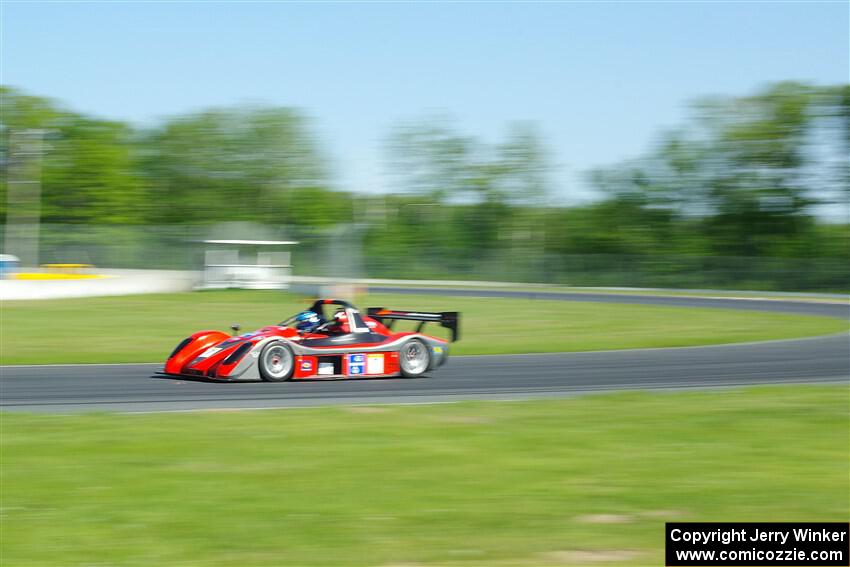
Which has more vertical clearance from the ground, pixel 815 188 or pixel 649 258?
pixel 815 188

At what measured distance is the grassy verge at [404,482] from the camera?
19.6 ft

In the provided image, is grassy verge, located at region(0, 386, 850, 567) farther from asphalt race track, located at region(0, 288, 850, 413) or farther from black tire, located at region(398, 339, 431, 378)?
black tire, located at region(398, 339, 431, 378)

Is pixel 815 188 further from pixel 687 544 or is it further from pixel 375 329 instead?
pixel 687 544

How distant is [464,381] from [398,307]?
18.0 metres

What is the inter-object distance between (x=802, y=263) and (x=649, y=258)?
7.47 m

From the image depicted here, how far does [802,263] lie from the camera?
161ft

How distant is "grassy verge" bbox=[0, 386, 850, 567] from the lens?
5.97 m

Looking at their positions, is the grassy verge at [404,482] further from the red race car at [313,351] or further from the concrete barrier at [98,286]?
the concrete barrier at [98,286]

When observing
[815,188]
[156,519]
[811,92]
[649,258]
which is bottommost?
[156,519]

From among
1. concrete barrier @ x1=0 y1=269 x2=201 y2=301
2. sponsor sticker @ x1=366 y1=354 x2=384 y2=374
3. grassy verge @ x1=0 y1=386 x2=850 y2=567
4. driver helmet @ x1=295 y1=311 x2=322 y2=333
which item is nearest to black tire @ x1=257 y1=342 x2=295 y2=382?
driver helmet @ x1=295 y1=311 x2=322 y2=333

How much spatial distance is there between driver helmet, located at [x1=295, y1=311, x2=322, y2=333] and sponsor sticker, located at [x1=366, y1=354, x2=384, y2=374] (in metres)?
0.88

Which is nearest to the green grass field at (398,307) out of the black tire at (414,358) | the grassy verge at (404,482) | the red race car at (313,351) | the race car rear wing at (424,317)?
the red race car at (313,351)

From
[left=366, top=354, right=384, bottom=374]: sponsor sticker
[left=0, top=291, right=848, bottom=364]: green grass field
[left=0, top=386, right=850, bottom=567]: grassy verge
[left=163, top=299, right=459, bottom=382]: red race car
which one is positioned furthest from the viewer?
[left=0, top=291, right=848, bottom=364]: green grass field

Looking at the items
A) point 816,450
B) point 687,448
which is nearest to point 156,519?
point 687,448
